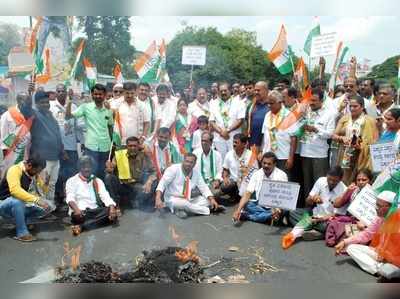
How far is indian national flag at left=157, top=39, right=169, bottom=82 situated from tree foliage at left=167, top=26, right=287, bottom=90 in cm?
3

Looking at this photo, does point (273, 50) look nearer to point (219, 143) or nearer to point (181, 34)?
point (181, 34)

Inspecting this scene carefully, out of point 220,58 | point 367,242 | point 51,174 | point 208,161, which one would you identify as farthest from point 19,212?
point 367,242

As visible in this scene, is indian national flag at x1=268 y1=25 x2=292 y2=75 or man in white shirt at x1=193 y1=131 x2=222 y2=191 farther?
man in white shirt at x1=193 y1=131 x2=222 y2=191

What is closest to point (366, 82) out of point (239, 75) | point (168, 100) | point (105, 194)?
point (239, 75)

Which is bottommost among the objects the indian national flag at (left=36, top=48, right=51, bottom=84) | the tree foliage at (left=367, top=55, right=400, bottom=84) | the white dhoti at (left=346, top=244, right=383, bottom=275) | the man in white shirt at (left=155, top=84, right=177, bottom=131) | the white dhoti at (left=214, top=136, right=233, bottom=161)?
the white dhoti at (left=346, top=244, right=383, bottom=275)

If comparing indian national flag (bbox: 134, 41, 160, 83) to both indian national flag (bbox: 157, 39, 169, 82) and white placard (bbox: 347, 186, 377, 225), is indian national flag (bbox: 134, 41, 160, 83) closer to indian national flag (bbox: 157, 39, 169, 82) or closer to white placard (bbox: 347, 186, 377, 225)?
indian national flag (bbox: 157, 39, 169, 82)

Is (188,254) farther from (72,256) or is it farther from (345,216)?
(345,216)

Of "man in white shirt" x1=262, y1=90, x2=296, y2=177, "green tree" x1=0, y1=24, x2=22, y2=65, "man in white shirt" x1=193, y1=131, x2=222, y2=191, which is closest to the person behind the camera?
"green tree" x1=0, y1=24, x2=22, y2=65

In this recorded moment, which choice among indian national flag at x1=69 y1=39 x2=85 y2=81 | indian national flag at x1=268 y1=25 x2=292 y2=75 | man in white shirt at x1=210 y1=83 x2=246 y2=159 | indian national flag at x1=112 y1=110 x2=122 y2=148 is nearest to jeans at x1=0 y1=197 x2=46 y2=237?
indian national flag at x1=112 y1=110 x2=122 y2=148

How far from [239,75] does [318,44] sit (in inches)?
24.9

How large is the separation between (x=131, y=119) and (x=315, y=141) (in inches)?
68.0

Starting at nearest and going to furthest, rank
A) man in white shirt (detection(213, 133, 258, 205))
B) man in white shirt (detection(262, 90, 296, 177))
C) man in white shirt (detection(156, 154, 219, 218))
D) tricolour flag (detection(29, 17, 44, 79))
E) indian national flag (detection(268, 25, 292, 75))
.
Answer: tricolour flag (detection(29, 17, 44, 79)) → indian national flag (detection(268, 25, 292, 75)) → man in white shirt (detection(156, 154, 219, 218)) → man in white shirt (detection(262, 90, 296, 177)) → man in white shirt (detection(213, 133, 258, 205))

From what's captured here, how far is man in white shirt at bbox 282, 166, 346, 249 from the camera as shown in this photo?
165 inches

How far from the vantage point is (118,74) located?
374cm
